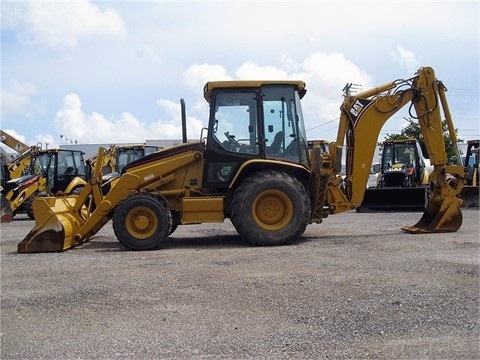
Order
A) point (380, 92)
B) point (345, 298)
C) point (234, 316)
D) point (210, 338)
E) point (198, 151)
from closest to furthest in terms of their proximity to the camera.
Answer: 1. point (210, 338)
2. point (234, 316)
3. point (345, 298)
4. point (198, 151)
5. point (380, 92)

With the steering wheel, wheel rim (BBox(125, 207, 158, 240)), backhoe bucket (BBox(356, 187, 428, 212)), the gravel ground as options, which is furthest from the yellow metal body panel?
backhoe bucket (BBox(356, 187, 428, 212))

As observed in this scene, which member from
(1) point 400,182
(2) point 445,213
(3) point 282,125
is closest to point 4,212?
(3) point 282,125

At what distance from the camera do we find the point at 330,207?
36.6ft

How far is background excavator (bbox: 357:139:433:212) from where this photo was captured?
51.0 ft

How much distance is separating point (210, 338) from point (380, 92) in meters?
7.74

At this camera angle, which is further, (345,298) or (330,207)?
(330,207)

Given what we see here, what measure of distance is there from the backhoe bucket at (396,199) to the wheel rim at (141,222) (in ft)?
23.3

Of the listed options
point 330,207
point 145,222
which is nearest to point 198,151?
point 145,222

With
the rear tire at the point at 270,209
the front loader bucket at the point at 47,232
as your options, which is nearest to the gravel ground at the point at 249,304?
the front loader bucket at the point at 47,232

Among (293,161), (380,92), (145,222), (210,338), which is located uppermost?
(380,92)

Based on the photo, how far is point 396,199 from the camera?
15.7 meters

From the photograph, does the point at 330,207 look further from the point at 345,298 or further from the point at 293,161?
the point at 345,298

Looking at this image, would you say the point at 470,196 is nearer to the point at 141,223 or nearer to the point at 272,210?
the point at 272,210

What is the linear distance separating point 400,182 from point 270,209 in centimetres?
1043
